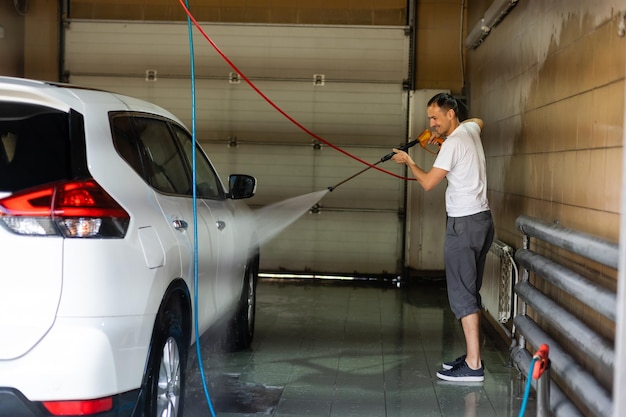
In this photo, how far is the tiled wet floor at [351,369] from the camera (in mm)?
4875

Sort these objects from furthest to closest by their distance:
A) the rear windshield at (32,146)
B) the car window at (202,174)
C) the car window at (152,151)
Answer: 1. the car window at (202,174)
2. the car window at (152,151)
3. the rear windshield at (32,146)

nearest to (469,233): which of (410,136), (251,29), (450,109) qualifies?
(450,109)

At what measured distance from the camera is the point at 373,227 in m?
10.5

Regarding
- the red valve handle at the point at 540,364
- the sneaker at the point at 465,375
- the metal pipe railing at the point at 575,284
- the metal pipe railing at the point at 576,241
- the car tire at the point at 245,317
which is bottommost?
the sneaker at the point at 465,375

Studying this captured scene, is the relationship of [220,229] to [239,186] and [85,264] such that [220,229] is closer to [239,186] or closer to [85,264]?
[239,186]

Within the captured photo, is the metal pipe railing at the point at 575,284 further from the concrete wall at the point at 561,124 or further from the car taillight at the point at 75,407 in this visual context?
the car taillight at the point at 75,407

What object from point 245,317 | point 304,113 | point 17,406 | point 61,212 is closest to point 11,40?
point 304,113

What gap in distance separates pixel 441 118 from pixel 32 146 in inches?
123

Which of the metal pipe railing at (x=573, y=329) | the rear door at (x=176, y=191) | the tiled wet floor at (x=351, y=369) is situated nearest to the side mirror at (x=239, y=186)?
the rear door at (x=176, y=191)

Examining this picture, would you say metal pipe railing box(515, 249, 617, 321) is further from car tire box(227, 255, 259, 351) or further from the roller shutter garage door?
the roller shutter garage door

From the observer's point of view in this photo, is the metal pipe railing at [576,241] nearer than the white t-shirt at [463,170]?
Yes

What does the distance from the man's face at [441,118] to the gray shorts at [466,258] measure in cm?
64

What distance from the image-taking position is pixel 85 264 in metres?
2.99

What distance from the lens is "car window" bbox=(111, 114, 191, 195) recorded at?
3688 mm
